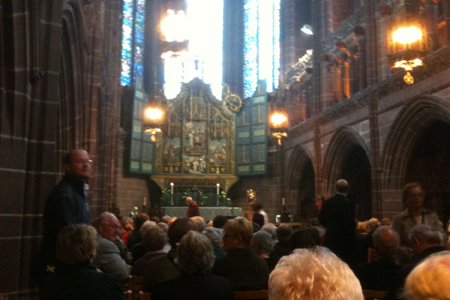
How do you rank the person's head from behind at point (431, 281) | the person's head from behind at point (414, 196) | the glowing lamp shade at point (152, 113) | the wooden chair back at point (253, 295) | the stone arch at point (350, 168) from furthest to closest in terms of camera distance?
1. the stone arch at point (350, 168)
2. the glowing lamp shade at point (152, 113)
3. the person's head from behind at point (414, 196)
4. the wooden chair back at point (253, 295)
5. the person's head from behind at point (431, 281)

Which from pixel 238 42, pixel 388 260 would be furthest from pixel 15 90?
pixel 238 42

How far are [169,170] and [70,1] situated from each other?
1318 centimetres

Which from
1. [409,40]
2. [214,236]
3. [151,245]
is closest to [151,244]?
[151,245]

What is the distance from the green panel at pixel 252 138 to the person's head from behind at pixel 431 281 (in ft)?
61.4

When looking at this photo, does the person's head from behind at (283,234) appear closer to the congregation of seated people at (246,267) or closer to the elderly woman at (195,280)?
the congregation of seated people at (246,267)

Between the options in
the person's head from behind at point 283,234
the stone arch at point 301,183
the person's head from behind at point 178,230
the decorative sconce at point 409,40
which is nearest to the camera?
the person's head from behind at point 178,230

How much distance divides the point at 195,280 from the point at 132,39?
2055cm

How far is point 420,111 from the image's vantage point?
467 inches

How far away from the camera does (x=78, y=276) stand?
9.57 feet

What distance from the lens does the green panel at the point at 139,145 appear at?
63.7 feet

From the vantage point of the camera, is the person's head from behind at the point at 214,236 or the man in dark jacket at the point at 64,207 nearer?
the man in dark jacket at the point at 64,207

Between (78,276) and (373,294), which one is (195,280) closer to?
(78,276)

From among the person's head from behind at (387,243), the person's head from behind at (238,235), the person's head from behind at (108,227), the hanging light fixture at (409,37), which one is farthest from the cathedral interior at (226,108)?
the person's head from behind at (387,243)

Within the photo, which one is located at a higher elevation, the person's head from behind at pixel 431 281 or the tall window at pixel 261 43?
the tall window at pixel 261 43
